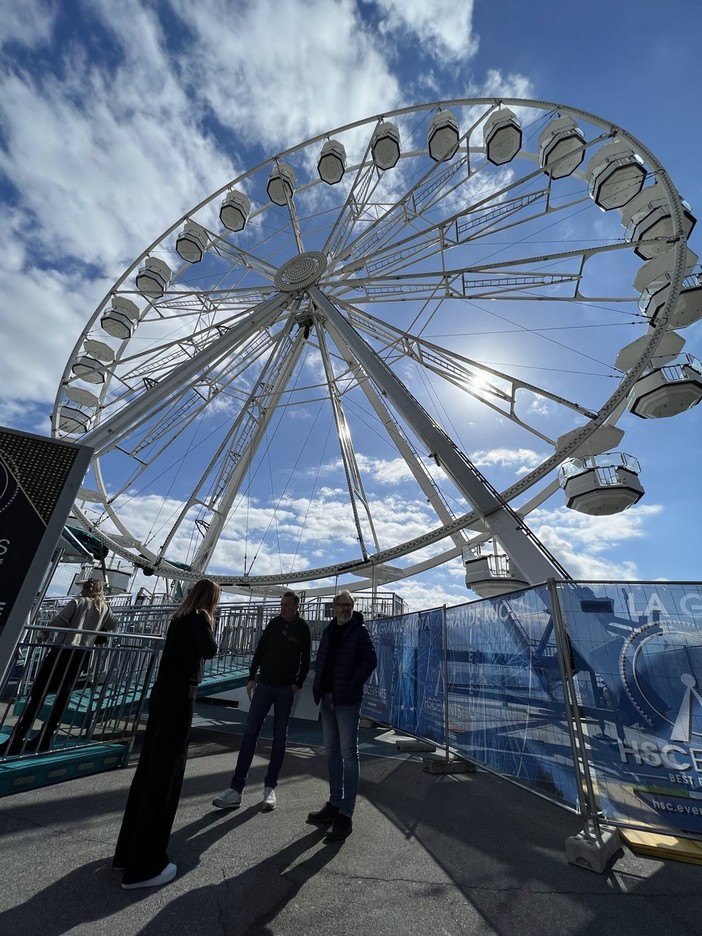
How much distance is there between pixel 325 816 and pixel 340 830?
0.31 meters

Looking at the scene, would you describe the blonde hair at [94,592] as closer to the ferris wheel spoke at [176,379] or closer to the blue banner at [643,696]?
the blue banner at [643,696]

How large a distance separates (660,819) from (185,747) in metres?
3.43

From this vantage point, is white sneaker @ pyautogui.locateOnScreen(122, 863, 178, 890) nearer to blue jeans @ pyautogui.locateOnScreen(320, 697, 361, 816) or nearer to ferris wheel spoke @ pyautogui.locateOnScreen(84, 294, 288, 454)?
blue jeans @ pyautogui.locateOnScreen(320, 697, 361, 816)

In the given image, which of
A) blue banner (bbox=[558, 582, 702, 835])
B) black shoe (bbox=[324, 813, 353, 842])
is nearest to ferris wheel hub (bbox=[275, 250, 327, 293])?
blue banner (bbox=[558, 582, 702, 835])

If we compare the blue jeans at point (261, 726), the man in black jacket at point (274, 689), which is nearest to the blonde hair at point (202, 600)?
the man in black jacket at point (274, 689)

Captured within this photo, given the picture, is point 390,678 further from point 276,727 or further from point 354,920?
point 354,920

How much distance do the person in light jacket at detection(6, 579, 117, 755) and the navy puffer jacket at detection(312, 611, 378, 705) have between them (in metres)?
2.57

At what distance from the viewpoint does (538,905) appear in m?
2.60

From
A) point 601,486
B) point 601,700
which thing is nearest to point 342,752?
point 601,700

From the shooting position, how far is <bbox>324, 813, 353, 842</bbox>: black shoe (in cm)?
329

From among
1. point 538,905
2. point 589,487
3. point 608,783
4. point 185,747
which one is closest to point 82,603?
point 185,747

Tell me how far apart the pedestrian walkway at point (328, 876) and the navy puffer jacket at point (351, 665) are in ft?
3.15

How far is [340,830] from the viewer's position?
10.9 feet

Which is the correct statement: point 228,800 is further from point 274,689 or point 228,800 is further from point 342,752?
point 342,752
